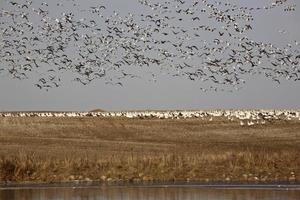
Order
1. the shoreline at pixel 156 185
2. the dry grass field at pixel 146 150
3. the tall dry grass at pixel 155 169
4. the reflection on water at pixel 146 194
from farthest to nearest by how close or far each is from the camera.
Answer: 1. the dry grass field at pixel 146 150
2. the tall dry grass at pixel 155 169
3. the shoreline at pixel 156 185
4. the reflection on water at pixel 146 194

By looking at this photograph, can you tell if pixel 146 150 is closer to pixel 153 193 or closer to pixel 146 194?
pixel 153 193

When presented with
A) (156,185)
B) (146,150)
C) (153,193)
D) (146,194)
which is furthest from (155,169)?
(146,150)

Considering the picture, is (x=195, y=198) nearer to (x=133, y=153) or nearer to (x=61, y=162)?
(x=61, y=162)

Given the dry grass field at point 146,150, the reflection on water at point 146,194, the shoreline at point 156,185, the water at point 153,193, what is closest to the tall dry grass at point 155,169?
the dry grass field at point 146,150

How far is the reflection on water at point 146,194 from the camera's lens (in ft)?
115

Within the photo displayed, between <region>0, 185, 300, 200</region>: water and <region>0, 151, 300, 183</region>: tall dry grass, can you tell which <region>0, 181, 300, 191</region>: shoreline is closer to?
<region>0, 185, 300, 200</region>: water

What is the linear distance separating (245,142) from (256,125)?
11.8 meters

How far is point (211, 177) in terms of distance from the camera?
148ft

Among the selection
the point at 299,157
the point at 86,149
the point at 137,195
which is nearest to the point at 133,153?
the point at 86,149

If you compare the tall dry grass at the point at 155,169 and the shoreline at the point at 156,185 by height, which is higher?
the tall dry grass at the point at 155,169

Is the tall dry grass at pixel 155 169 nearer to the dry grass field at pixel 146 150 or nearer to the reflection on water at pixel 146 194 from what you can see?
the dry grass field at pixel 146 150

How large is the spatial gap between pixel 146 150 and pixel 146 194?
18.5 meters

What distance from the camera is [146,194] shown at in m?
37.0

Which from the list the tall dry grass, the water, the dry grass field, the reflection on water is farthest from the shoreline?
the dry grass field
